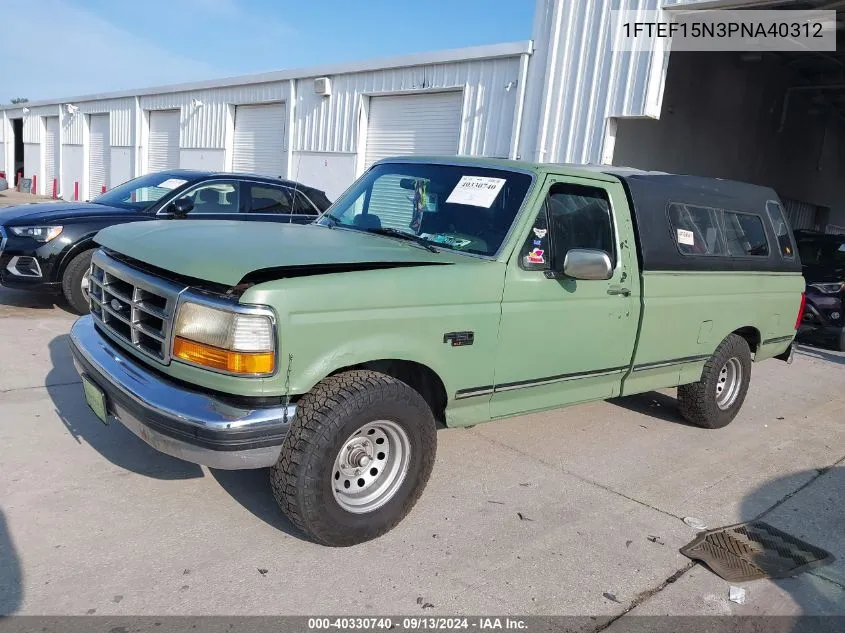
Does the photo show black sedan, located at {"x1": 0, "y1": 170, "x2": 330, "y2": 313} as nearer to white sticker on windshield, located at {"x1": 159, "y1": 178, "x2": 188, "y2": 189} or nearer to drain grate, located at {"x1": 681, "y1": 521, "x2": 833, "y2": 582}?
white sticker on windshield, located at {"x1": 159, "y1": 178, "x2": 188, "y2": 189}

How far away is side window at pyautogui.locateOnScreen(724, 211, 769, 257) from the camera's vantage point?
525 centimetres

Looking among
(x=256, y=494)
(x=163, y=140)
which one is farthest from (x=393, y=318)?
(x=163, y=140)

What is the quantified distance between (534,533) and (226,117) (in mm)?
16398

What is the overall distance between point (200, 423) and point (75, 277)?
4.94 m

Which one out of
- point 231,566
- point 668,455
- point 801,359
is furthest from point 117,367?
point 801,359

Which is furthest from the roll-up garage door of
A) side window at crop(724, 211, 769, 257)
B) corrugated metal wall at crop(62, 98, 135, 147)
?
corrugated metal wall at crop(62, 98, 135, 147)

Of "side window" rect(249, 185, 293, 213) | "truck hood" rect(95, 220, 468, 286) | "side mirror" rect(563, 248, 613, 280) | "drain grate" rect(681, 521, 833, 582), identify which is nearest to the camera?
"truck hood" rect(95, 220, 468, 286)

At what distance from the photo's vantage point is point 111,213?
709 cm

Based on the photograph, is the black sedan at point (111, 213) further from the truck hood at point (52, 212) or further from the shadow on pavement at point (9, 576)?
the shadow on pavement at point (9, 576)

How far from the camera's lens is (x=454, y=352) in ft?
11.2

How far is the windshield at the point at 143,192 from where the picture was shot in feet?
24.7

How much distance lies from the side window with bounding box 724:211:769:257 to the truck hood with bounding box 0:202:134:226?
5991 mm

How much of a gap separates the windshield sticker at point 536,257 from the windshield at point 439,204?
21 cm

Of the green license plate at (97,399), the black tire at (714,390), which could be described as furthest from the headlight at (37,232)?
the black tire at (714,390)
